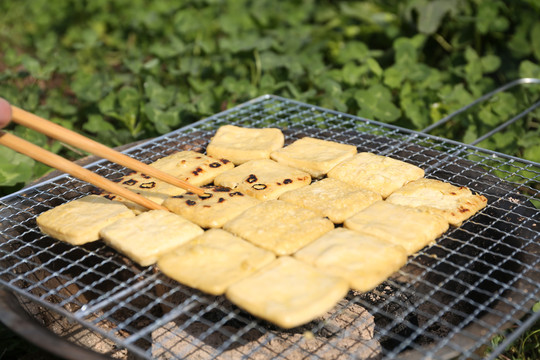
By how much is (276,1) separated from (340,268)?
635 cm

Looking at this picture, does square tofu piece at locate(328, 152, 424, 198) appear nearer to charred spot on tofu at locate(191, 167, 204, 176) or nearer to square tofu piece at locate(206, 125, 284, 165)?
square tofu piece at locate(206, 125, 284, 165)

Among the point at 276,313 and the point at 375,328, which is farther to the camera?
the point at 375,328

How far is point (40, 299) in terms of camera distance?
98.7 inches

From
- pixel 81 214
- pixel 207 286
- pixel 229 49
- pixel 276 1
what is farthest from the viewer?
pixel 276 1

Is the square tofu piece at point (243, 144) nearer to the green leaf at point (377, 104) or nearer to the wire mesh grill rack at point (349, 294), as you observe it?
the wire mesh grill rack at point (349, 294)

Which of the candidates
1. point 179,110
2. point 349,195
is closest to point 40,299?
point 349,195

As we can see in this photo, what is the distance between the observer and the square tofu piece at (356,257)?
100 inches

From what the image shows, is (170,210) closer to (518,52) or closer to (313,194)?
(313,194)

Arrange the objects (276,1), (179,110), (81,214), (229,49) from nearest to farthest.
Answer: (81,214), (179,110), (229,49), (276,1)

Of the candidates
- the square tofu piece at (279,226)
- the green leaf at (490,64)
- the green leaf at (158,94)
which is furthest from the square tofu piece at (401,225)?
the green leaf at (490,64)

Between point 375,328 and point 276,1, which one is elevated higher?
point 276,1

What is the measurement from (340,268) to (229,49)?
4.13 meters

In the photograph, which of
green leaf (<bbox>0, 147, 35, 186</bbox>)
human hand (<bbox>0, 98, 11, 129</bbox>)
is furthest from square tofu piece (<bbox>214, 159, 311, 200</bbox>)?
green leaf (<bbox>0, 147, 35, 186</bbox>)

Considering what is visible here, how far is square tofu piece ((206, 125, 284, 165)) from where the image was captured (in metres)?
3.73
